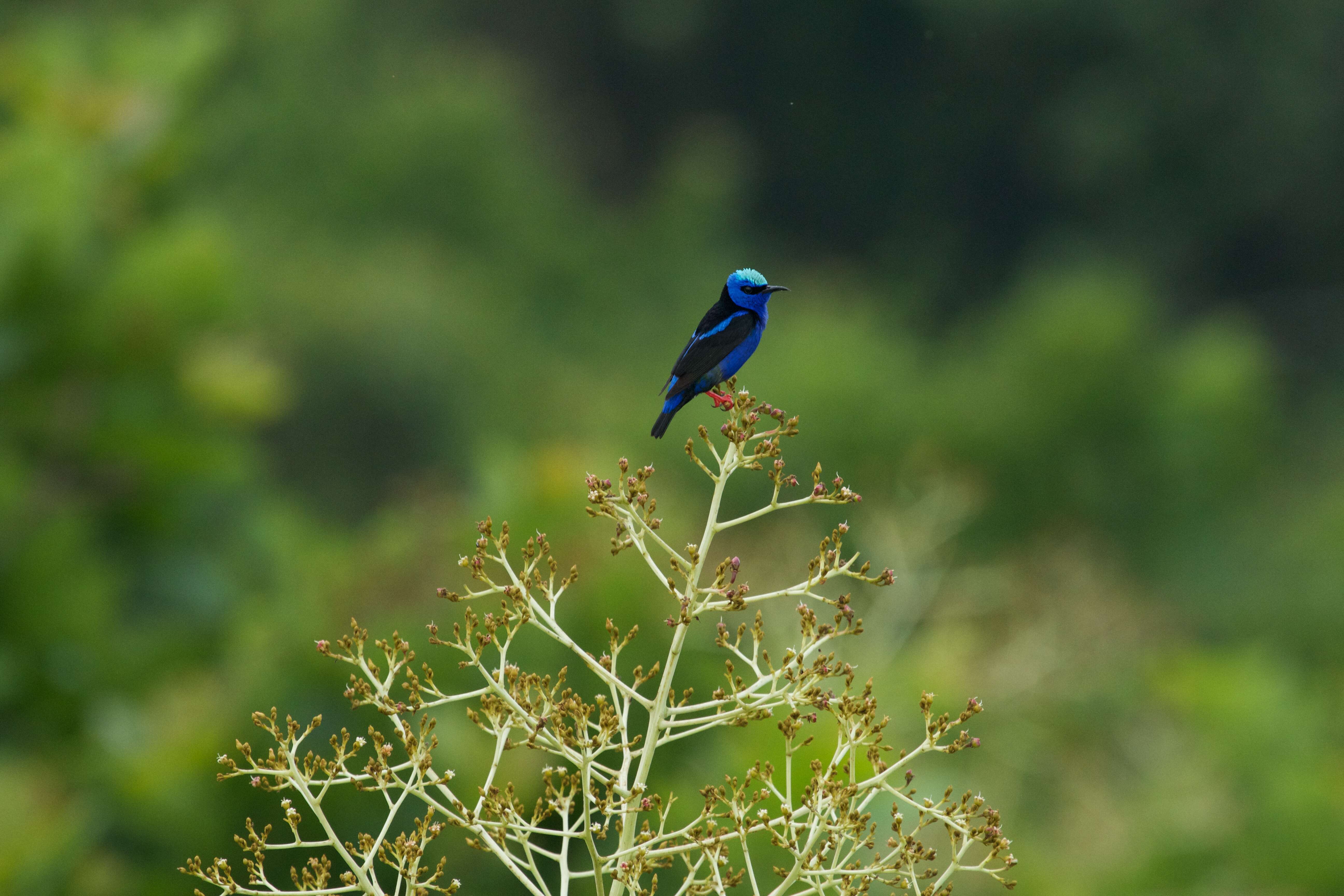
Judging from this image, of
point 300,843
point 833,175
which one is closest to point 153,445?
point 300,843

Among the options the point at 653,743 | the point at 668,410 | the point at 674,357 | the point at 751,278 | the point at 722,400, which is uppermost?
the point at 674,357

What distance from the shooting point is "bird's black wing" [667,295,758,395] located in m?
3.10

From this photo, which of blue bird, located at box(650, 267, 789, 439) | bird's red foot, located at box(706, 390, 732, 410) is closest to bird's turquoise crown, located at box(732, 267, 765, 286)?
blue bird, located at box(650, 267, 789, 439)

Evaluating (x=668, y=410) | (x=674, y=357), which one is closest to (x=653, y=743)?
(x=668, y=410)

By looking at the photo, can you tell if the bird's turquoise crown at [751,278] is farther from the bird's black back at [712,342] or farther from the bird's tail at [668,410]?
the bird's tail at [668,410]

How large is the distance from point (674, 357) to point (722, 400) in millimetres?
21921

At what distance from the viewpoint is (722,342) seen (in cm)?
311

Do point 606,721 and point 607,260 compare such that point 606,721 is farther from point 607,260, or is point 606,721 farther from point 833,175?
point 833,175

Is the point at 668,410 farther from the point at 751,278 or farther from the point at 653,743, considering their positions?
the point at 653,743

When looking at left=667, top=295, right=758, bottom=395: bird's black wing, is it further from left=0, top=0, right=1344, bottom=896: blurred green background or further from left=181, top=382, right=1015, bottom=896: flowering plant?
left=0, top=0, right=1344, bottom=896: blurred green background

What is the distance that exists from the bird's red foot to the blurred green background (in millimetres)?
3625

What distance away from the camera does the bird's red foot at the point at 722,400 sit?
2.92 meters

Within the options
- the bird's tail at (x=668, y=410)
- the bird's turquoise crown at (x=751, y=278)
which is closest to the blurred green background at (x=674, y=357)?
the bird's tail at (x=668, y=410)

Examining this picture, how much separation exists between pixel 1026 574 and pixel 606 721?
41.9 feet
